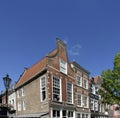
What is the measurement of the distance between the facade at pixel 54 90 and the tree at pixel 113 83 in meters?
5.85

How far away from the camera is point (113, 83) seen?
33.0 meters

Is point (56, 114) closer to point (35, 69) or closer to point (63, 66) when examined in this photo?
point (63, 66)

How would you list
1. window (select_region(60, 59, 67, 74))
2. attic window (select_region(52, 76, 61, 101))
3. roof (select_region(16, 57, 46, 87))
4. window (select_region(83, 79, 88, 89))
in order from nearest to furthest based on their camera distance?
attic window (select_region(52, 76, 61, 101))
roof (select_region(16, 57, 46, 87))
window (select_region(60, 59, 67, 74))
window (select_region(83, 79, 88, 89))

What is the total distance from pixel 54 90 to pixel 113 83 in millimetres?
7780

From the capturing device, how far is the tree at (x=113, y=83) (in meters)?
32.6

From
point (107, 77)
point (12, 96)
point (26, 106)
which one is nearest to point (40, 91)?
point (26, 106)

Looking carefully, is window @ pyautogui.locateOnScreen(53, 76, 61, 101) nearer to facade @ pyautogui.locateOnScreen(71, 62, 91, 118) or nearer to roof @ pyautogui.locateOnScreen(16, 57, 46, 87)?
roof @ pyautogui.locateOnScreen(16, 57, 46, 87)

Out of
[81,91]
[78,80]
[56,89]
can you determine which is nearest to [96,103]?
[81,91]

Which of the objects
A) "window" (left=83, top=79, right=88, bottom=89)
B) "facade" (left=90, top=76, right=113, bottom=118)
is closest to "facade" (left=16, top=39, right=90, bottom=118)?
"window" (left=83, top=79, right=88, bottom=89)

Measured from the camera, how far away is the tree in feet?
107

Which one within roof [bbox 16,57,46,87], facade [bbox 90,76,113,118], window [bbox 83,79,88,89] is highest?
roof [bbox 16,57,46,87]

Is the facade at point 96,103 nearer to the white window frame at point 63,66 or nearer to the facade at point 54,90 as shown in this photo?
the facade at point 54,90

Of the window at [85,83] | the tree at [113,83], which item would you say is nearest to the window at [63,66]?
the tree at [113,83]

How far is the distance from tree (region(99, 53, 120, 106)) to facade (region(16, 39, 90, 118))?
5845 millimetres
